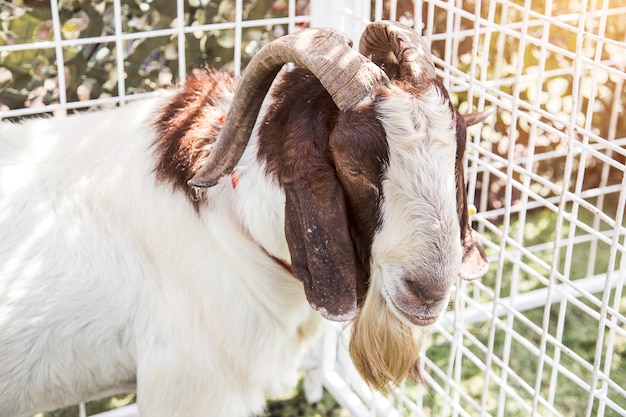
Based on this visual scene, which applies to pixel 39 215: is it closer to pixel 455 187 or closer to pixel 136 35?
pixel 136 35

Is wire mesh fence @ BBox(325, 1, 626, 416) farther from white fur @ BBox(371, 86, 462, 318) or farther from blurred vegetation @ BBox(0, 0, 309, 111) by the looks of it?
blurred vegetation @ BBox(0, 0, 309, 111)

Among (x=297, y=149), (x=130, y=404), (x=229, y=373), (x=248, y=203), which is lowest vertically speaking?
(x=130, y=404)

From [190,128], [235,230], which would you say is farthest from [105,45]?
[235,230]

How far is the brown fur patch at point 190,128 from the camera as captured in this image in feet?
8.35

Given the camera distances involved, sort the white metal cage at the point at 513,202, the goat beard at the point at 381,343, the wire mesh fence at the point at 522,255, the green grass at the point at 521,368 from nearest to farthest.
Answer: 1. the goat beard at the point at 381,343
2. the white metal cage at the point at 513,202
3. the wire mesh fence at the point at 522,255
4. the green grass at the point at 521,368

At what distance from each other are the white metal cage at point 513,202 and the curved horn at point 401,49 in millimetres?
289

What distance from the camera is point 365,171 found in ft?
7.06

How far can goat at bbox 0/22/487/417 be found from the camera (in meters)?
2.16

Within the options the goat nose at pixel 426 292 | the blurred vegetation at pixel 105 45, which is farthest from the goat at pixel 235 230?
the blurred vegetation at pixel 105 45

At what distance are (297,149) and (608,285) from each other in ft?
2.82

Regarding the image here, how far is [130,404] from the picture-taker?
3684 mm

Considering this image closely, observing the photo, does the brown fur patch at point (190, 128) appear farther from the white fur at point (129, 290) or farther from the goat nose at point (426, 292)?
the goat nose at point (426, 292)

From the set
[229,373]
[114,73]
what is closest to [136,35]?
[229,373]

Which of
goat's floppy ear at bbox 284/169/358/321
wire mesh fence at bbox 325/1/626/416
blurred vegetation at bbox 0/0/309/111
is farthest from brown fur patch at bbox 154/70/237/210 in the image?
blurred vegetation at bbox 0/0/309/111
